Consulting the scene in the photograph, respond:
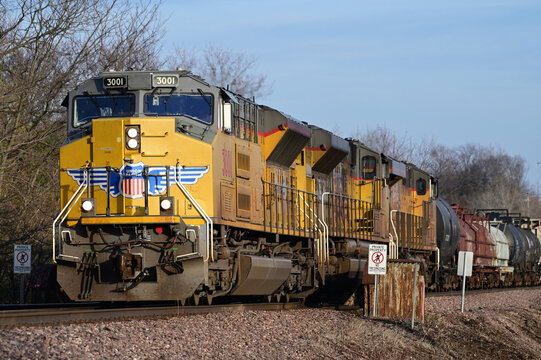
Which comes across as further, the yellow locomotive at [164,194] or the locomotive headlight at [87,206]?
the locomotive headlight at [87,206]

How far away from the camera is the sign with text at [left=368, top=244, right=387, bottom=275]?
604 inches

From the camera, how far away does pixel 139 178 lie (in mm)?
12477

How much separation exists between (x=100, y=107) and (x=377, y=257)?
606 centimetres

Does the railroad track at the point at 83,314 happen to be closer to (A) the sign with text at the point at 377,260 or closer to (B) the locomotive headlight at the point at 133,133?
(B) the locomotive headlight at the point at 133,133

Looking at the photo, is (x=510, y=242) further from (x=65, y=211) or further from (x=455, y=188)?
(x=455, y=188)

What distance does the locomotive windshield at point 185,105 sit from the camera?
13.0m

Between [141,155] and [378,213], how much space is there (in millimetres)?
9686

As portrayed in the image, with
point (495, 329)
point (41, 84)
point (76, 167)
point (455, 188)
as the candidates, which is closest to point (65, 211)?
point (76, 167)

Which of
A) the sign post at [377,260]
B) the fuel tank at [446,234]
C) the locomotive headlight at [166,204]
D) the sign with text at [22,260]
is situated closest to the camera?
the locomotive headlight at [166,204]

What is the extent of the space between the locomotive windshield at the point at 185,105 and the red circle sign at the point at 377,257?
178 inches

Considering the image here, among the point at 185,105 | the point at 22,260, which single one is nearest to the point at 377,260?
the point at 185,105

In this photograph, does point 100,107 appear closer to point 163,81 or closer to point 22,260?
point 163,81

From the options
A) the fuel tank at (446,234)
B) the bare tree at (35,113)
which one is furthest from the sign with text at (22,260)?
the fuel tank at (446,234)

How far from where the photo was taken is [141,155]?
1257cm
